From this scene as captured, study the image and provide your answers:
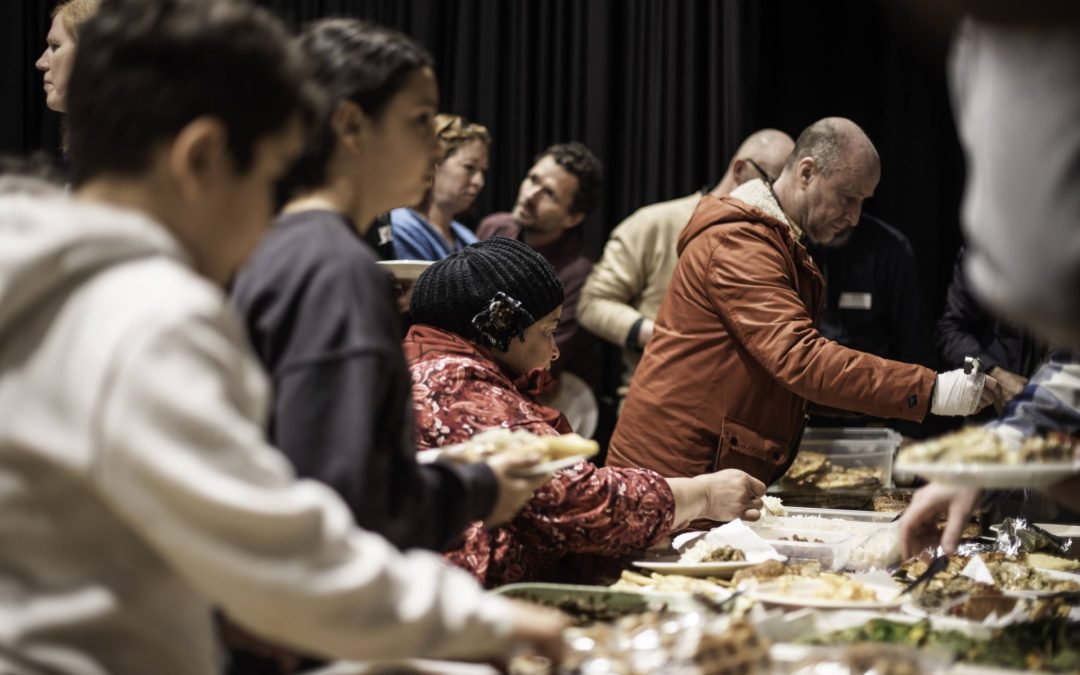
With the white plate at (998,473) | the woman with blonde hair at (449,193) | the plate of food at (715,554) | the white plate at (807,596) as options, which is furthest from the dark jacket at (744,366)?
the white plate at (998,473)

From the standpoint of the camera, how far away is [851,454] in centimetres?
352

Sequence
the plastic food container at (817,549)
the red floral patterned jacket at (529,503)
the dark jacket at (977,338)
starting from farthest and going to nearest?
the dark jacket at (977,338)
the plastic food container at (817,549)
the red floral patterned jacket at (529,503)

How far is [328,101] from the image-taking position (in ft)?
4.89

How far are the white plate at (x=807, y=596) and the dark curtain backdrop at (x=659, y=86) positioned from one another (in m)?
3.26

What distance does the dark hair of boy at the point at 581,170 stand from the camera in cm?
488

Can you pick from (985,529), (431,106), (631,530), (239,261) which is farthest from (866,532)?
(239,261)

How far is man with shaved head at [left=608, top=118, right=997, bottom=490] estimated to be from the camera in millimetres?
3047

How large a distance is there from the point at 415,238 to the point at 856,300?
1.65m

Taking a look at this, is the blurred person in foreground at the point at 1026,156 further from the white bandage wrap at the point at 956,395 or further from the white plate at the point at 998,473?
the white bandage wrap at the point at 956,395

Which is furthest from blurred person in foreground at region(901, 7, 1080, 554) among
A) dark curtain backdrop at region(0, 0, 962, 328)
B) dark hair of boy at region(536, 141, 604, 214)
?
dark curtain backdrop at region(0, 0, 962, 328)

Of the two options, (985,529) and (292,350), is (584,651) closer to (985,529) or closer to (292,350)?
(292,350)

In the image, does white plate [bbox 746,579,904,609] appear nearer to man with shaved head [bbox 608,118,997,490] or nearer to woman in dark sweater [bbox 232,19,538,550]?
woman in dark sweater [bbox 232,19,538,550]

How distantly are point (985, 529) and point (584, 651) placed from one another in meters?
1.76

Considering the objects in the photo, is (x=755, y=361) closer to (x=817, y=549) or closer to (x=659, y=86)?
(x=817, y=549)
